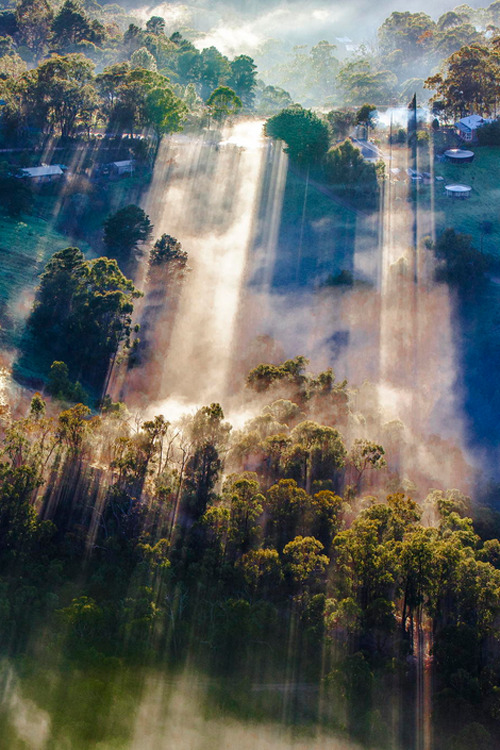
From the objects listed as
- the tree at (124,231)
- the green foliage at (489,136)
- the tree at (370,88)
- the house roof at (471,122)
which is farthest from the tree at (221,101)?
the tree at (370,88)

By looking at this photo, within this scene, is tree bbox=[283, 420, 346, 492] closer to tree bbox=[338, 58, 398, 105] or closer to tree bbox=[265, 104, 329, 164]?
tree bbox=[265, 104, 329, 164]

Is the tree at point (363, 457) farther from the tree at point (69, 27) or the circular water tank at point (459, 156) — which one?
the tree at point (69, 27)

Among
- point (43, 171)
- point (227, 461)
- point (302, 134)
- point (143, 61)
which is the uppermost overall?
point (143, 61)

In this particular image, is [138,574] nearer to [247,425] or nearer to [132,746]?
[132,746]

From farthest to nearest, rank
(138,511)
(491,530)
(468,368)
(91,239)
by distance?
(91,239), (468,368), (491,530), (138,511)

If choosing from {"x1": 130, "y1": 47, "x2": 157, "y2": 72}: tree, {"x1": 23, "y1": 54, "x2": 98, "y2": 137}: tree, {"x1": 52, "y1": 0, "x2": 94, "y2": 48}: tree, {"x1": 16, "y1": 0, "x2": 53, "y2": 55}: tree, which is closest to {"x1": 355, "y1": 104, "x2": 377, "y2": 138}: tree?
{"x1": 23, "y1": 54, "x2": 98, "y2": 137}: tree

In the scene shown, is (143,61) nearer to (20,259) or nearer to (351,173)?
(351,173)

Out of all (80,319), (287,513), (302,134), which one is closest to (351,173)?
(302,134)

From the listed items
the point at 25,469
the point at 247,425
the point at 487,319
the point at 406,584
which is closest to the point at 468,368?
the point at 487,319
